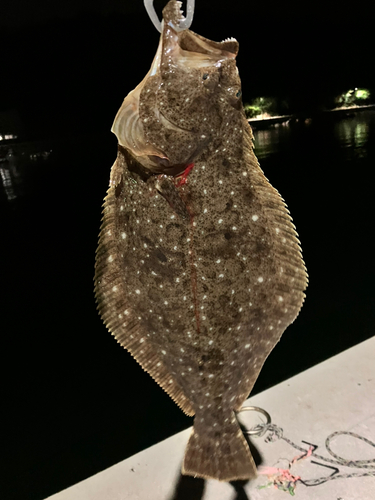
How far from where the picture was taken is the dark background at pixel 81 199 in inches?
51.8

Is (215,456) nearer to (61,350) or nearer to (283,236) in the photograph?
(283,236)

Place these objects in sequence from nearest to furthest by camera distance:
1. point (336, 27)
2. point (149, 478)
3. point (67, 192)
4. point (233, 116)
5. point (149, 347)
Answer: point (233, 116) < point (149, 347) < point (149, 478) < point (67, 192) < point (336, 27)

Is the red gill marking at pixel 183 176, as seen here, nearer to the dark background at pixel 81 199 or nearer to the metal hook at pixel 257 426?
the dark background at pixel 81 199

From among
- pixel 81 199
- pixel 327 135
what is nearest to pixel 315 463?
pixel 81 199

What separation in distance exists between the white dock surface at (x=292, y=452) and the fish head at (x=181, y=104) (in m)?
1.24

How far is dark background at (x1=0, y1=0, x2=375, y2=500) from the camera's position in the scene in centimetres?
132

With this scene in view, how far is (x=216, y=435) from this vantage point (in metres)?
1.11

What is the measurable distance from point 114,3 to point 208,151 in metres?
0.83

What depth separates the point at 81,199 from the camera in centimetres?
194

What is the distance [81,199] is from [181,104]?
48.9 inches

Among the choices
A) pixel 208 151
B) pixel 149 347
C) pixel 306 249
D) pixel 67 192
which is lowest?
Result: pixel 306 249

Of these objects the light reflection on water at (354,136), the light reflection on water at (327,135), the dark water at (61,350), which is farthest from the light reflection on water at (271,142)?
the dark water at (61,350)

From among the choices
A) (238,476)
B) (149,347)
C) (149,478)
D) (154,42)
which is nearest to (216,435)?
(238,476)

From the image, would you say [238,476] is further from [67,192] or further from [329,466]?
[67,192]
